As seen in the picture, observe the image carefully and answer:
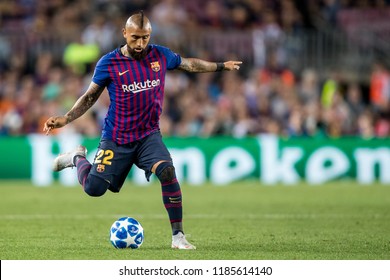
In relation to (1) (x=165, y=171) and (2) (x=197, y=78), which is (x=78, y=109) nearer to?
(1) (x=165, y=171)

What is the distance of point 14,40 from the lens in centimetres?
2431

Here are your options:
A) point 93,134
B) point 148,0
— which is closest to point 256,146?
point 93,134

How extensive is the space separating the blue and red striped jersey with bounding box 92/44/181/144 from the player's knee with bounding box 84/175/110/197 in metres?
0.44

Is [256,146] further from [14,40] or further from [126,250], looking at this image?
[126,250]

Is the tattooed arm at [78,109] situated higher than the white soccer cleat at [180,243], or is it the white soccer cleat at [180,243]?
the tattooed arm at [78,109]

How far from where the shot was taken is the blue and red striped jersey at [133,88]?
10.5 m

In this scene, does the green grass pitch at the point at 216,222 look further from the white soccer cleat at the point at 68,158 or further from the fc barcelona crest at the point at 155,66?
the fc barcelona crest at the point at 155,66

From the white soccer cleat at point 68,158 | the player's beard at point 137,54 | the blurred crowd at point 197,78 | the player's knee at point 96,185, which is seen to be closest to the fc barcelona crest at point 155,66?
the player's beard at point 137,54

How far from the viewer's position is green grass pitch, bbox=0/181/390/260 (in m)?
10.1

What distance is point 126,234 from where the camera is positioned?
10328mm

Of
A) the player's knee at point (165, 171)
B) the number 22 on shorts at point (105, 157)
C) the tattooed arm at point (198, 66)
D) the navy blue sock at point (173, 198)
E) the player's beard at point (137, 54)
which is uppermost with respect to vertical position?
the player's beard at point (137, 54)

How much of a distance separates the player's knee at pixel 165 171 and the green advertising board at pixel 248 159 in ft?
35.7

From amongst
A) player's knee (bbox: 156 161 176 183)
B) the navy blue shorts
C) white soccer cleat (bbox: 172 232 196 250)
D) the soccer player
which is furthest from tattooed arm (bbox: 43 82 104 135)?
white soccer cleat (bbox: 172 232 196 250)

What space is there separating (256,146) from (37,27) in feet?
22.3
